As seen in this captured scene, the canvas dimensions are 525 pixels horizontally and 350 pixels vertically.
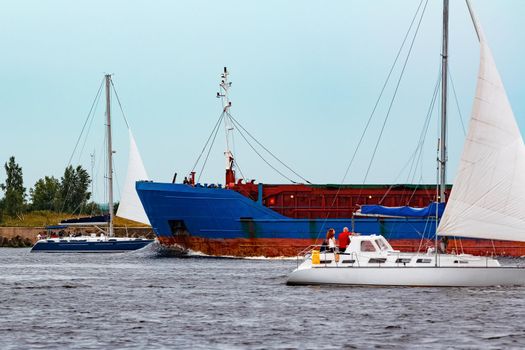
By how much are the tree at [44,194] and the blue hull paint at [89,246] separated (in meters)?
53.4

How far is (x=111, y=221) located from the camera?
87.6 metres

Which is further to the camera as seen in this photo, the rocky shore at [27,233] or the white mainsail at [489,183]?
the rocky shore at [27,233]

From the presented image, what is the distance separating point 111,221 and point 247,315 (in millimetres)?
53369

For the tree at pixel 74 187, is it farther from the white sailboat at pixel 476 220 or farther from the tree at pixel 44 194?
the white sailboat at pixel 476 220

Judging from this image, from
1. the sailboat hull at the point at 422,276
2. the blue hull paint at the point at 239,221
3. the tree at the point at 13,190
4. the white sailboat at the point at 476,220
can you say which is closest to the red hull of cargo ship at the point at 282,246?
the blue hull paint at the point at 239,221

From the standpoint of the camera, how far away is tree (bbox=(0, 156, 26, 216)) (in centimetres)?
13538

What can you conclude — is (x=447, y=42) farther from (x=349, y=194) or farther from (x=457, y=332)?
(x=349, y=194)

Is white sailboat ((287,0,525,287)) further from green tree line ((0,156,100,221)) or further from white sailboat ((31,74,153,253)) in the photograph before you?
green tree line ((0,156,100,221))

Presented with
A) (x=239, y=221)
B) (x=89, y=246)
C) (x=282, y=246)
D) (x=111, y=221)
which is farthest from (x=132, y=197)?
(x=282, y=246)

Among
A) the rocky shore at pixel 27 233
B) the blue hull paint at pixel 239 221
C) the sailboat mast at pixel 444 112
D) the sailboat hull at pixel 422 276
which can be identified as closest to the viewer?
the sailboat hull at pixel 422 276

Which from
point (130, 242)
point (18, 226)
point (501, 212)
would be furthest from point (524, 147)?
point (18, 226)

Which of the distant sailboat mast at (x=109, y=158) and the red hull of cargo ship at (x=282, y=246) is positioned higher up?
the distant sailboat mast at (x=109, y=158)

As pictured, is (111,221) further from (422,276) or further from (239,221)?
(422,276)

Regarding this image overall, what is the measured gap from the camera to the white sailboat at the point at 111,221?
86750mm
